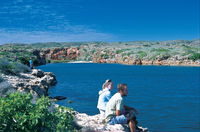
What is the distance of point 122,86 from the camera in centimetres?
911

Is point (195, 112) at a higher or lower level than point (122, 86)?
lower

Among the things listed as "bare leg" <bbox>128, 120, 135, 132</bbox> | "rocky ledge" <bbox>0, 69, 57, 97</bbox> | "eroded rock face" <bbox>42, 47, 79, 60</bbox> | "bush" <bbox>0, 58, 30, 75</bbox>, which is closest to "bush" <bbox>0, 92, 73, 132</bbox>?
"bare leg" <bbox>128, 120, 135, 132</bbox>

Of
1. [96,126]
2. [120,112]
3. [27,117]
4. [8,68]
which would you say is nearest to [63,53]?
[8,68]

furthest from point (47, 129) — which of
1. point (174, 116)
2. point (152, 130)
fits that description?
point (174, 116)

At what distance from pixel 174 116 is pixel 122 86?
1000cm

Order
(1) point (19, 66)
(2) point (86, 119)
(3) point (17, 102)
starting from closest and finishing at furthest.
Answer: (3) point (17, 102) → (2) point (86, 119) → (1) point (19, 66)

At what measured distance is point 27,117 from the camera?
236 inches

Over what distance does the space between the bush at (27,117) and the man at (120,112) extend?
3.00 metres

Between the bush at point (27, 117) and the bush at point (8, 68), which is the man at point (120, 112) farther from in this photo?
the bush at point (8, 68)

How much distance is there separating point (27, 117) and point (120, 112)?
392 cm

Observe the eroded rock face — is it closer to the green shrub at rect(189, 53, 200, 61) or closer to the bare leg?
the green shrub at rect(189, 53, 200, 61)

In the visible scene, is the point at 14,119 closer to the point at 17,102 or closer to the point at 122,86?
the point at 17,102

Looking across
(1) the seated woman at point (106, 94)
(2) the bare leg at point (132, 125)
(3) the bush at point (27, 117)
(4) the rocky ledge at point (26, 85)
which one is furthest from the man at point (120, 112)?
(4) the rocky ledge at point (26, 85)

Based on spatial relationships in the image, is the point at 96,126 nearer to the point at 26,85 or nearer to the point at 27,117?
the point at 27,117
